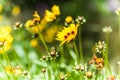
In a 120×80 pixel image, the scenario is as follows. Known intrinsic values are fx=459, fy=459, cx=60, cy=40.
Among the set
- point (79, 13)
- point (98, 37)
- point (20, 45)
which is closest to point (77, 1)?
point (79, 13)

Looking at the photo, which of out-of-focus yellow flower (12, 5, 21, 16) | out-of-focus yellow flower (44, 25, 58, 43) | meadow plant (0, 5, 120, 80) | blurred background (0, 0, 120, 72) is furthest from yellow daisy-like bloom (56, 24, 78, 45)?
blurred background (0, 0, 120, 72)

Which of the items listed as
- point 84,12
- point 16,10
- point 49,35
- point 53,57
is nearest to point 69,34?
point 53,57

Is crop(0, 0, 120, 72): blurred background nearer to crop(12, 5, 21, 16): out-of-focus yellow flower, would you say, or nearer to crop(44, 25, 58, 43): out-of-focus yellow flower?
crop(12, 5, 21, 16): out-of-focus yellow flower

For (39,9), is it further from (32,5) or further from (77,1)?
(77,1)

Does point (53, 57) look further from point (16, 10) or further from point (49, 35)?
point (16, 10)

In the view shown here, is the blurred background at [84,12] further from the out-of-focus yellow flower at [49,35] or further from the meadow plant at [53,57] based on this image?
the out-of-focus yellow flower at [49,35]

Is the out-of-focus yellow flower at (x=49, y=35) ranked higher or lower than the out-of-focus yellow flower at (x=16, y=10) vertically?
lower

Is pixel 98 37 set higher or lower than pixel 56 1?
lower

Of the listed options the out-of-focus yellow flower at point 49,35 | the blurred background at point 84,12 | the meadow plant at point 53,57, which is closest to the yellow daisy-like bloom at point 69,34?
the meadow plant at point 53,57
